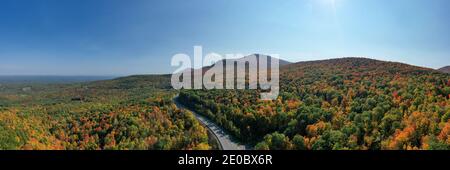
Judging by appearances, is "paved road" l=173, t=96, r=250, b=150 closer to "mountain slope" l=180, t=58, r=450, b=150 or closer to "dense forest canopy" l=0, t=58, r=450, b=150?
"dense forest canopy" l=0, t=58, r=450, b=150

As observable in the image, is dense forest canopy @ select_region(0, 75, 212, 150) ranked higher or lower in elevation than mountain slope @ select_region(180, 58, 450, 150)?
lower

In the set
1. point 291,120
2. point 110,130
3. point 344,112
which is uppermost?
point 344,112

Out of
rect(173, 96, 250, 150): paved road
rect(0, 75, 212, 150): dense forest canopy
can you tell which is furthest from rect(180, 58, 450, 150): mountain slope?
rect(0, 75, 212, 150): dense forest canopy

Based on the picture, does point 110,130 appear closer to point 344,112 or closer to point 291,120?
point 291,120

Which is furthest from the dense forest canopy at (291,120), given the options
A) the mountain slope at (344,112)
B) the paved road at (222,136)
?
the paved road at (222,136)

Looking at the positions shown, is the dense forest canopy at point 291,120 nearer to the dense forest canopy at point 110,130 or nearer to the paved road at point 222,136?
the dense forest canopy at point 110,130

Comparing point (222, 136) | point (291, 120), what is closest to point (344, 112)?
point (291, 120)

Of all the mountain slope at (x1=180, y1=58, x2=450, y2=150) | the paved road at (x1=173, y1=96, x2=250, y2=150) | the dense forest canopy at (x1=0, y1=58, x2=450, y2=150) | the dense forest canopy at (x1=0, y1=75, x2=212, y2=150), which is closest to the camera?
the mountain slope at (x1=180, y1=58, x2=450, y2=150)

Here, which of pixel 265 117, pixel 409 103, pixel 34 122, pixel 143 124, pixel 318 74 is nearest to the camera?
pixel 409 103

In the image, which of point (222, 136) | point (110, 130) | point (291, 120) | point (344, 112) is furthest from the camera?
point (110, 130)
